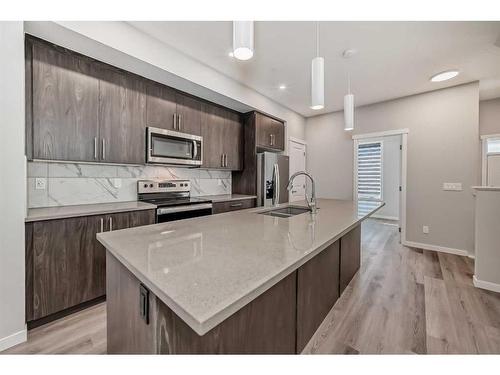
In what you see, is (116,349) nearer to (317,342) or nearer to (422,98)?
(317,342)

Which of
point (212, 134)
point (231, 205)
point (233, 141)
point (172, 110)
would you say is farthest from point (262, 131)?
point (172, 110)

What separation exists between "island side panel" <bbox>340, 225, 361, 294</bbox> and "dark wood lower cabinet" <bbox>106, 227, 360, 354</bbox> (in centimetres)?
65

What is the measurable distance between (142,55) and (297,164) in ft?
11.7

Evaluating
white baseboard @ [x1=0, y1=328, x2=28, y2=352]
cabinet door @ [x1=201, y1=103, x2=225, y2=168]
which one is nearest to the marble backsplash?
cabinet door @ [x1=201, y1=103, x2=225, y2=168]

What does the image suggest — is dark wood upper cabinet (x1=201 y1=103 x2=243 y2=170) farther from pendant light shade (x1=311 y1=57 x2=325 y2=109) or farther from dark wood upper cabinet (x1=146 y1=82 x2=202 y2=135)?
pendant light shade (x1=311 y1=57 x2=325 y2=109)

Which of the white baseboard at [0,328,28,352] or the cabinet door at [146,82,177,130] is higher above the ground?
the cabinet door at [146,82,177,130]

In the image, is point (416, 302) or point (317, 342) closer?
point (317, 342)

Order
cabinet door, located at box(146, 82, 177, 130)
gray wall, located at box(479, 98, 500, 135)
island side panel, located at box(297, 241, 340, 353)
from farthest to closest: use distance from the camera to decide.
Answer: gray wall, located at box(479, 98, 500, 135) < cabinet door, located at box(146, 82, 177, 130) < island side panel, located at box(297, 241, 340, 353)

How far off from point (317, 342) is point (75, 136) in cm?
269

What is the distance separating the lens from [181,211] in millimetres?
2662

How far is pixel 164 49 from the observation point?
7.91ft

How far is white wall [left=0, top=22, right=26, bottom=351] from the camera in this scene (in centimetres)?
154

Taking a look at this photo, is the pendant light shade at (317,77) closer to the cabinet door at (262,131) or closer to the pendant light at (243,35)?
the pendant light at (243,35)
